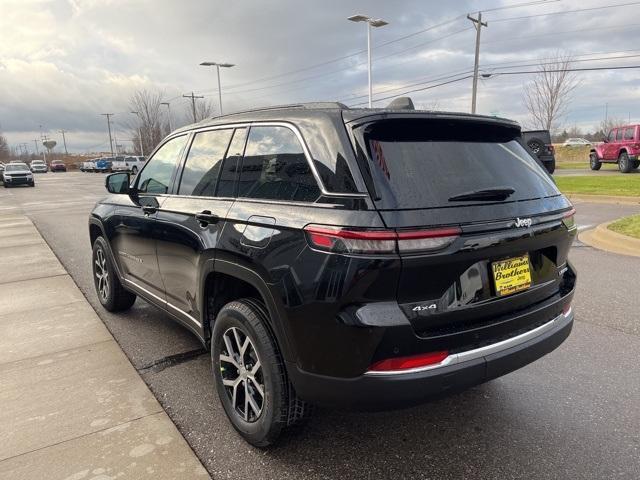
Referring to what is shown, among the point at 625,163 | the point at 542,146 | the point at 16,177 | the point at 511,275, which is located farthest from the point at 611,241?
the point at 16,177

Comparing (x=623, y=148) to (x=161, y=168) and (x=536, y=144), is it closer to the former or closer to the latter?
(x=536, y=144)

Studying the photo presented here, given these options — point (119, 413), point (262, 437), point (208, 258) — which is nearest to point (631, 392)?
point (262, 437)

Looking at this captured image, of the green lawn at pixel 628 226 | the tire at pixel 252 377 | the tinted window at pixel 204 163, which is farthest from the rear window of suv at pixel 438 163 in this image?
the green lawn at pixel 628 226

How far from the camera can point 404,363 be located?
2092 millimetres

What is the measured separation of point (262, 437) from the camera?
2.55 meters

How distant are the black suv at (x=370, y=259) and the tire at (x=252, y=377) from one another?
1 centimetres

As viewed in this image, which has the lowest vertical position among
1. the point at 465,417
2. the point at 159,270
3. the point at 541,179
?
the point at 465,417

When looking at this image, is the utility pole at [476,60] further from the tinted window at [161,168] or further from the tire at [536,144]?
the tinted window at [161,168]

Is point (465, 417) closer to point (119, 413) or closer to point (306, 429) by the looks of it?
point (306, 429)

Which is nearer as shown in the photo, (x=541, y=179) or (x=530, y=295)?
(x=530, y=295)

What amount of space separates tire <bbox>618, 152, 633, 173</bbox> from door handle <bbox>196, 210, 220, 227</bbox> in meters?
24.9

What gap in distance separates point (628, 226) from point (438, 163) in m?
7.37

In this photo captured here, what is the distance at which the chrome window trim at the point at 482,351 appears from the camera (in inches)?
82.3

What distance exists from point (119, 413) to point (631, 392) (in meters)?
3.34
